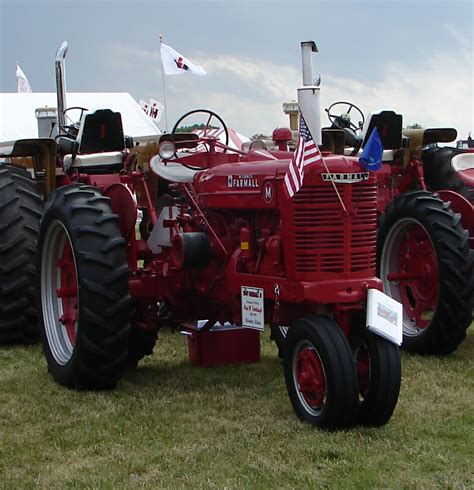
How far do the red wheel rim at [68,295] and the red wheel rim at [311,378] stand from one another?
5.58 feet

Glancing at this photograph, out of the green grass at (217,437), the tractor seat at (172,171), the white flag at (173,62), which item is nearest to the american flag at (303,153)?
the green grass at (217,437)

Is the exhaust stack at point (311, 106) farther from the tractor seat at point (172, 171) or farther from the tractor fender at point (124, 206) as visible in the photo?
the tractor fender at point (124, 206)

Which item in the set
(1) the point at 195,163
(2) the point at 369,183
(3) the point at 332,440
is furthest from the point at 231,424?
(1) the point at 195,163

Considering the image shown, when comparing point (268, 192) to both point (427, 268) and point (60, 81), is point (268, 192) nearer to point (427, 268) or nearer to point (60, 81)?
point (427, 268)

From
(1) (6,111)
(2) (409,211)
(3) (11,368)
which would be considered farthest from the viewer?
(1) (6,111)

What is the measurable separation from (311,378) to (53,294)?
206 centimetres

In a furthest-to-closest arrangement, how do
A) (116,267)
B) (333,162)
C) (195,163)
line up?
(195,163) → (116,267) → (333,162)

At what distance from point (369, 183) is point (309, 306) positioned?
2.25 feet

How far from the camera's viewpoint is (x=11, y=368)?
5703mm

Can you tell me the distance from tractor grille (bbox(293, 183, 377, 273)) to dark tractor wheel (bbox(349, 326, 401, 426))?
1.22ft

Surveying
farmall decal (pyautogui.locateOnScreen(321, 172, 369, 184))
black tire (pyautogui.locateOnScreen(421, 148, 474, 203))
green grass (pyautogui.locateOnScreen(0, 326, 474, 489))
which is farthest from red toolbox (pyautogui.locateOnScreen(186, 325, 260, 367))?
black tire (pyautogui.locateOnScreen(421, 148, 474, 203))

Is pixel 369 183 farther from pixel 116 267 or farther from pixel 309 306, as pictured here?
pixel 116 267

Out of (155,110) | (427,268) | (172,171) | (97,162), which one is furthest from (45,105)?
(172,171)

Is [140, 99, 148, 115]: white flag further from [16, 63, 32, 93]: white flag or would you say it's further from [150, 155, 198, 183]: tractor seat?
[150, 155, 198, 183]: tractor seat
